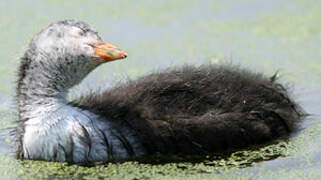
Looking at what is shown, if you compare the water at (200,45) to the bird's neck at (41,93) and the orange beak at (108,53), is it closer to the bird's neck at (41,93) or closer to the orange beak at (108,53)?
the bird's neck at (41,93)

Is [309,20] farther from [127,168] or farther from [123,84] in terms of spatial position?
[127,168]

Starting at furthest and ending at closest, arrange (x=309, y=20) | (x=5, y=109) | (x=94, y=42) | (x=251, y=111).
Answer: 1. (x=309, y=20)
2. (x=5, y=109)
3. (x=251, y=111)
4. (x=94, y=42)

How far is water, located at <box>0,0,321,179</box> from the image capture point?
609cm

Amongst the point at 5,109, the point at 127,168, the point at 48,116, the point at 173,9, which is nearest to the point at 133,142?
the point at 127,168

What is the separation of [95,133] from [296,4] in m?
5.58

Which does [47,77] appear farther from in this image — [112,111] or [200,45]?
[200,45]

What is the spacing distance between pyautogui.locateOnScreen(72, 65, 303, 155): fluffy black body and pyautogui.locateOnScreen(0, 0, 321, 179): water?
145 millimetres

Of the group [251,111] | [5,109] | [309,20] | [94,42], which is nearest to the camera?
[94,42]

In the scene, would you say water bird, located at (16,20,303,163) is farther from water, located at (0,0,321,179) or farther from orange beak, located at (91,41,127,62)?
water, located at (0,0,321,179)

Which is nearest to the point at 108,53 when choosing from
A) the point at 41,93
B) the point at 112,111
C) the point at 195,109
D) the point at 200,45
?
the point at 112,111

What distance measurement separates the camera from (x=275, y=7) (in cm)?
1052

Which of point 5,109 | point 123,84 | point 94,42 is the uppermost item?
point 94,42

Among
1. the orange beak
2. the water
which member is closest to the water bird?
the orange beak

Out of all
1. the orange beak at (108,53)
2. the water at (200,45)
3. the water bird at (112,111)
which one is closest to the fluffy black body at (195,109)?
the water bird at (112,111)
